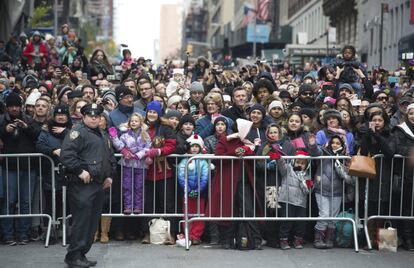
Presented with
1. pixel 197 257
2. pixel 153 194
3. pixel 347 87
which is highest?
pixel 347 87

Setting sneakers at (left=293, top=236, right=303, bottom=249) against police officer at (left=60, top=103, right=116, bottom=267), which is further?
sneakers at (left=293, top=236, right=303, bottom=249)

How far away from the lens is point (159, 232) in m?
11.3

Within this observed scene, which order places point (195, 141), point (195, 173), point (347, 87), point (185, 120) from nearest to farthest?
point (195, 173)
point (195, 141)
point (185, 120)
point (347, 87)

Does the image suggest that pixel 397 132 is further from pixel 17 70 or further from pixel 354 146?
pixel 17 70

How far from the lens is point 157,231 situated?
1127 centimetres

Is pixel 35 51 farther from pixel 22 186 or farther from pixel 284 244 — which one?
pixel 284 244

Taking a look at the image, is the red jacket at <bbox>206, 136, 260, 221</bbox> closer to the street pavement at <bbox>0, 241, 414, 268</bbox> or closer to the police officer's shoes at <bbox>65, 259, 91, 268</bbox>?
the street pavement at <bbox>0, 241, 414, 268</bbox>

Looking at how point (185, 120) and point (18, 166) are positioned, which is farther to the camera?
point (185, 120)

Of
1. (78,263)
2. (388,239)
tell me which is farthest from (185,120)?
(388,239)

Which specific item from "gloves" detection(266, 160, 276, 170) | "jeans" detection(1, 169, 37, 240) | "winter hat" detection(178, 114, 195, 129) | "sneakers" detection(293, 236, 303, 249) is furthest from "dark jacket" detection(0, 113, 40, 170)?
"sneakers" detection(293, 236, 303, 249)

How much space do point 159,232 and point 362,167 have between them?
8.82ft

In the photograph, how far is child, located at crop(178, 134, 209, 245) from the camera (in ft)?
36.6

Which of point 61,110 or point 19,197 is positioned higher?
point 61,110

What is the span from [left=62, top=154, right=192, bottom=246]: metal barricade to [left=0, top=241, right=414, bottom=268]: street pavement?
0.44 meters
